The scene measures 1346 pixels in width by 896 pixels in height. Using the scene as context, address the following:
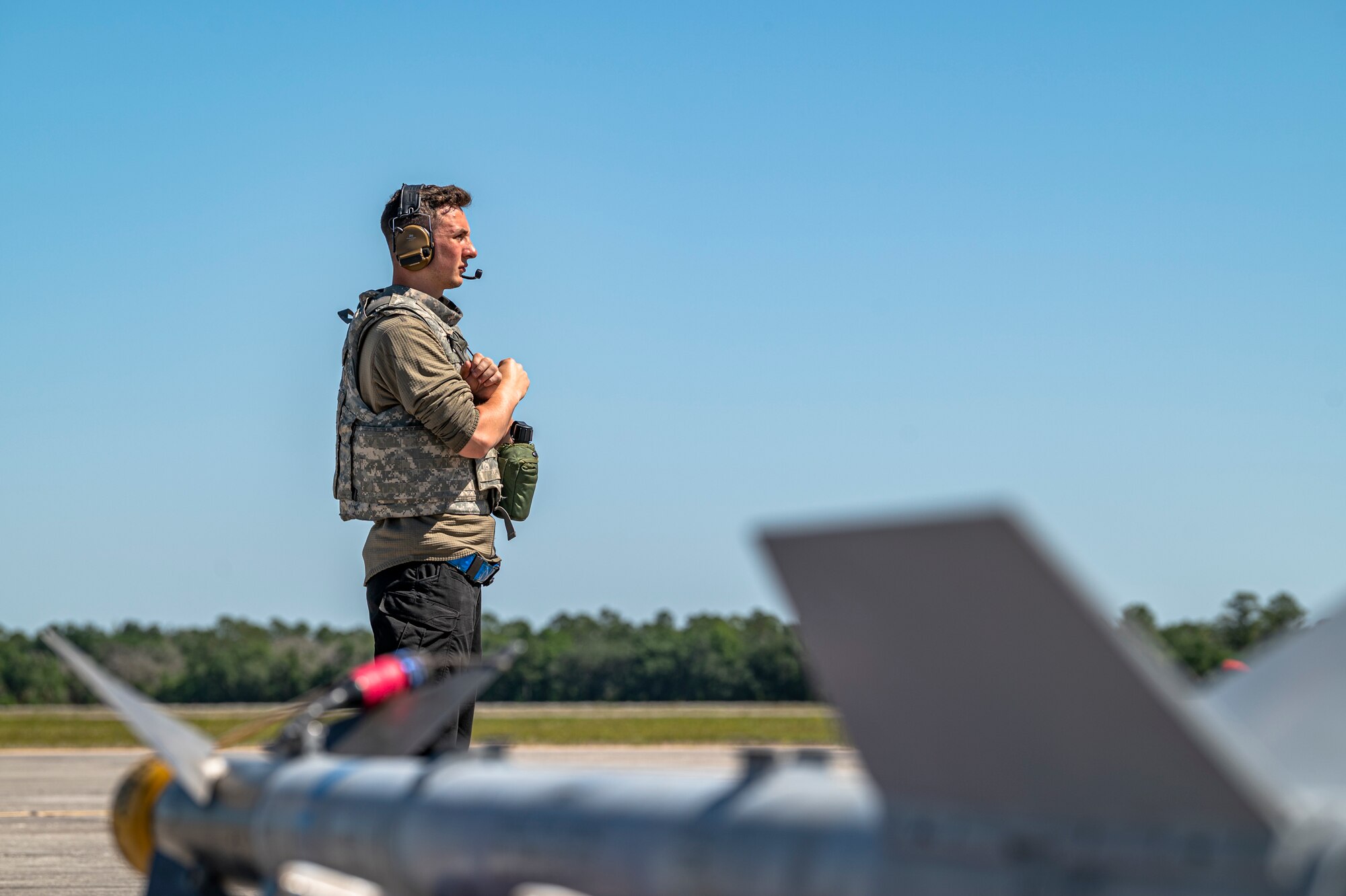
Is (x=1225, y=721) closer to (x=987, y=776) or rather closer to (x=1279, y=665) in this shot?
(x=1279, y=665)

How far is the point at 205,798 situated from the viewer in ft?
12.9

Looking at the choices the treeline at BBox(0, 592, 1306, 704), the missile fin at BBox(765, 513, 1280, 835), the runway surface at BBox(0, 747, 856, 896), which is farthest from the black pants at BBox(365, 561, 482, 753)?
the treeline at BBox(0, 592, 1306, 704)

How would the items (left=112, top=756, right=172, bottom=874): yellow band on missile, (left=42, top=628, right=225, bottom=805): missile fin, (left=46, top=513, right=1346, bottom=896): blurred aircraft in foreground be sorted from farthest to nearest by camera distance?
(left=112, top=756, right=172, bottom=874): yellow band on missile < (left=42, top=628, right=225, bottom=805): missile fin < (left=46, top=513, right=1346, bottom=896): blurred aircraft in foreground

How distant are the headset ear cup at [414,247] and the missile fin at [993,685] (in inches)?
144

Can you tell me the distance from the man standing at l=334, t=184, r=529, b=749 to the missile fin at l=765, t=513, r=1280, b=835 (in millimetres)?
2927

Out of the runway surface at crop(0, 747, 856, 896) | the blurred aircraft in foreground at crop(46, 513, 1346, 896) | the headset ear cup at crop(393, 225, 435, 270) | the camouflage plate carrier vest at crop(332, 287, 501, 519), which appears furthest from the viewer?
the runway surface at crop(0, 747, 856, 896)

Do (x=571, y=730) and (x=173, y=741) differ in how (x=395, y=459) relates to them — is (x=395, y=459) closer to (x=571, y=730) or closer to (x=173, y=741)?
(x=173, y=741)

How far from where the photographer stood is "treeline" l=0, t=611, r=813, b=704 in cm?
3403

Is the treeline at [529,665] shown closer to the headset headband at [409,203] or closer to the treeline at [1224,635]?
the treeline at [1224,635]

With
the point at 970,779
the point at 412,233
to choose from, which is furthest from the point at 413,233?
the point at 970,779

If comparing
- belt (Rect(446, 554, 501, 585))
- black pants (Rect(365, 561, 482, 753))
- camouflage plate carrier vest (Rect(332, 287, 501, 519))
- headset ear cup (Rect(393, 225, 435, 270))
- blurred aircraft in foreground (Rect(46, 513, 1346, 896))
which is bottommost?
blurred aircraft in foreground (Rect(46, 513, 1346, 896))

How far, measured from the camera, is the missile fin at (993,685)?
2.01 meters

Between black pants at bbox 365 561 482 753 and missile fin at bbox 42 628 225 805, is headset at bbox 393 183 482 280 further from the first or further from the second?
missile fin at bbox 42 628 225 805

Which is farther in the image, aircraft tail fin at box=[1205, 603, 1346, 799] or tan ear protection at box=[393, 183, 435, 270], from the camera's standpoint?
tan ear protection at box=[393, 183, 435, 270]
